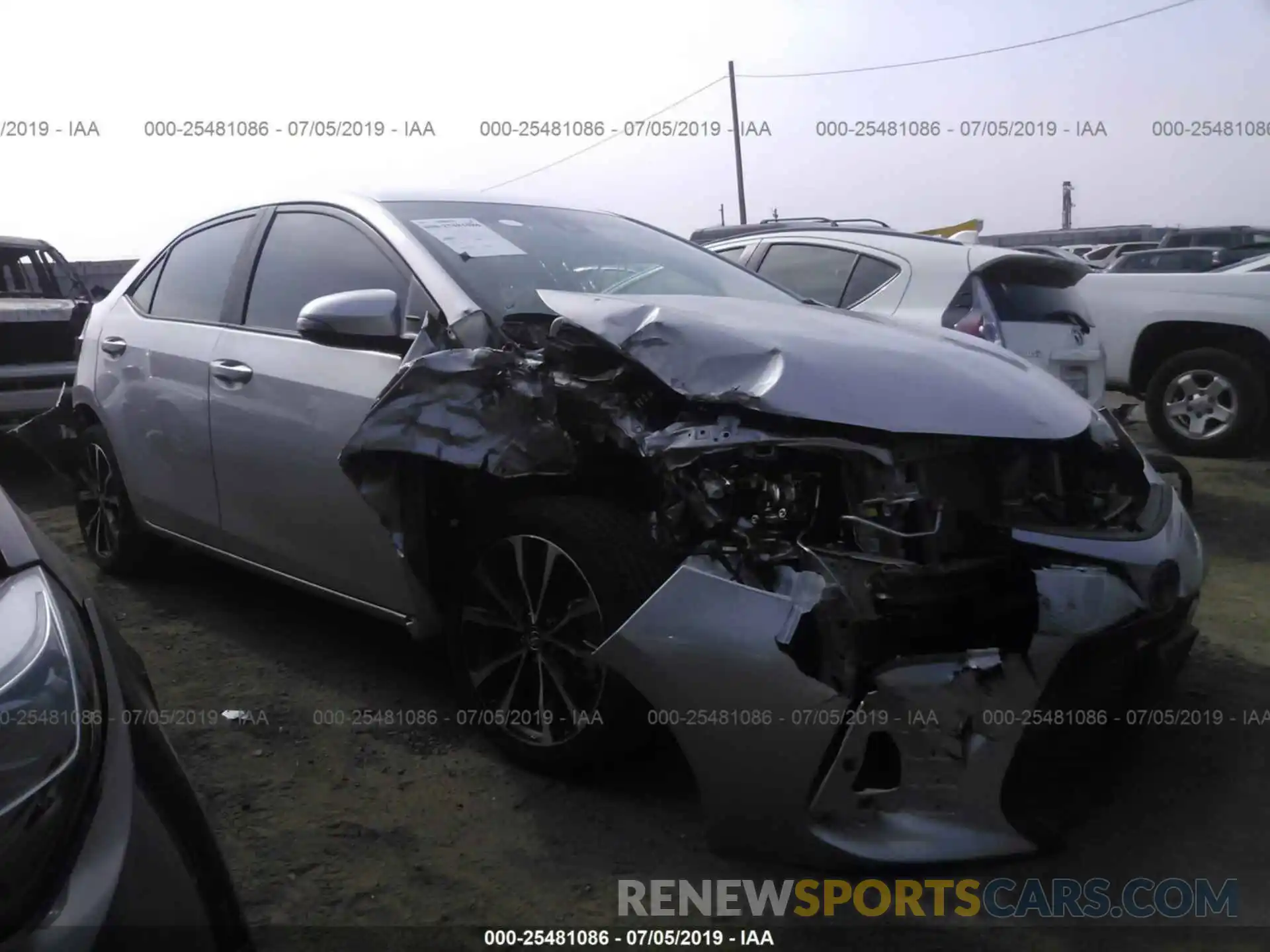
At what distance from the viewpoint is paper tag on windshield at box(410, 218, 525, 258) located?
10.5 feet

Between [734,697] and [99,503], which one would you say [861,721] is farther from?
[99,503]

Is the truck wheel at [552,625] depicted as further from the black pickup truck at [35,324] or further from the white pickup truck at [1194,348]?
the white pickup truck at [1194,348]

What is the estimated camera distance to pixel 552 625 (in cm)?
275

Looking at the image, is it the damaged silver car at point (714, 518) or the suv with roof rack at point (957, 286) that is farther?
the suv with roof rack at point (957, 286)

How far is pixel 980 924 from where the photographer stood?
2.26m

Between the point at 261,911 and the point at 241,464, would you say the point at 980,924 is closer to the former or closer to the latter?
the point at 261,911

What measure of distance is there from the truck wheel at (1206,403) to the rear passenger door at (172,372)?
626cm

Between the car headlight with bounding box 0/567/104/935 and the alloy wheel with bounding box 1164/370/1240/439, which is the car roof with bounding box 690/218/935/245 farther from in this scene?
the car headlight with bounding box 0/567/104/935

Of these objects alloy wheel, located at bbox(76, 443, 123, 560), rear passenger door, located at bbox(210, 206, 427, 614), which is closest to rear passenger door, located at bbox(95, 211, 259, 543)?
rear passenger door, located at bbox(210, 206, 427, 614)

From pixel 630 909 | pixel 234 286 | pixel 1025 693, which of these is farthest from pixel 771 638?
pixel 234 286

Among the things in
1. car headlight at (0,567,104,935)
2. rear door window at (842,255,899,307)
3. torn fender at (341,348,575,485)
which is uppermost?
rear door window at (842,255,899,307)

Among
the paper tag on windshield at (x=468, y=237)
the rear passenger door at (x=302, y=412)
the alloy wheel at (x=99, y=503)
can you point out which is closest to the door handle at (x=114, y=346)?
the alloy wheel at (x=99, y=503)

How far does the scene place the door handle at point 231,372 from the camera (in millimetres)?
3459

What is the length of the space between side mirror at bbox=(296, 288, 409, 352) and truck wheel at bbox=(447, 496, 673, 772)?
23.9 inches
